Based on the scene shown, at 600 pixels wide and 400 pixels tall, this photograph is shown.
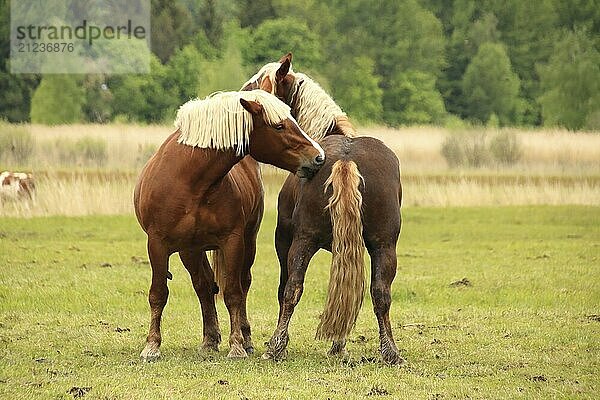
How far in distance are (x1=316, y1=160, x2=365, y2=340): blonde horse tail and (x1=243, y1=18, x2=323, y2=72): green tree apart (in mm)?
41363

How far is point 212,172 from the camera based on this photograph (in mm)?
7645

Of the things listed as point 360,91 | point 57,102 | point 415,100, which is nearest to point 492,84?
point 415,100

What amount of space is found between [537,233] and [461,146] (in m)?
13.9

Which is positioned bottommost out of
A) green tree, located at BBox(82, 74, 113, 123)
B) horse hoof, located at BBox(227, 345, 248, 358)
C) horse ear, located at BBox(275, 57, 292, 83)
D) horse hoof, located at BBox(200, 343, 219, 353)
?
green tree, located at BBox(82, 74, 113, 123)

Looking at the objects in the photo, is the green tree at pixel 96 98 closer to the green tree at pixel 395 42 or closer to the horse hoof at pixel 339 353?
the green tree at pixel 395 42

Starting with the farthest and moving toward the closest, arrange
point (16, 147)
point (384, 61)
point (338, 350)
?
point (384, 61) < point (16, 147) < point (338, 350)

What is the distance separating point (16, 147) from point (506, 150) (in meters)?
14.1

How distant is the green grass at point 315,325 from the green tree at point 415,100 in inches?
1418

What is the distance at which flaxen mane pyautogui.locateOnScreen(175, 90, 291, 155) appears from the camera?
7551 millimetres

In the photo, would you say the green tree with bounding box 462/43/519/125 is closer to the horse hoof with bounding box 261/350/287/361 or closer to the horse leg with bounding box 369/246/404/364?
the horse leg with bounding box 369/246/404/364

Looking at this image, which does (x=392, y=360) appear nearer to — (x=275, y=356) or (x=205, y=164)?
(x=275, y=356)

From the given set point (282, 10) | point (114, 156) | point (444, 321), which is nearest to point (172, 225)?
point (444, 321)

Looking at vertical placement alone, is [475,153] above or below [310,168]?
below

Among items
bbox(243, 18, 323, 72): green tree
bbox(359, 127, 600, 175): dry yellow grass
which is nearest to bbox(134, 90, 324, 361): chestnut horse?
bbox(359, 127, 600, 175): dry yellow grass
